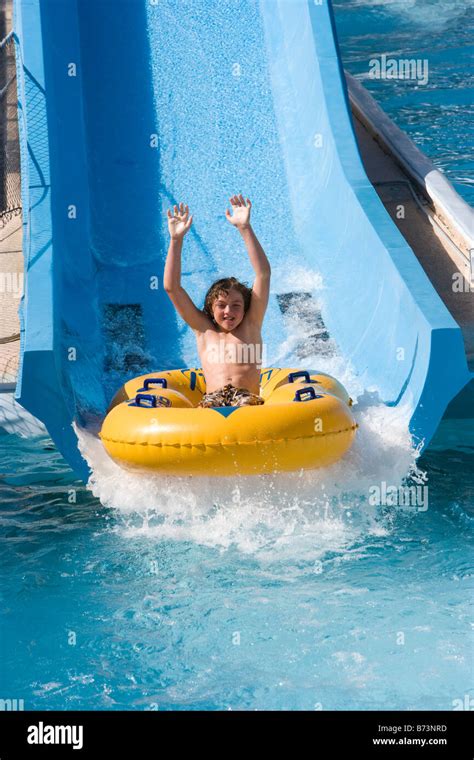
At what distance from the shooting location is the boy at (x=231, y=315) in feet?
12.9

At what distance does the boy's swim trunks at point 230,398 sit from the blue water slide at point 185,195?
1.82 ft

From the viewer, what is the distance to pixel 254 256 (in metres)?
3.96

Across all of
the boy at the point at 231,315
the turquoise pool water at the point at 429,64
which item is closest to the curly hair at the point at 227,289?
the boy at the point at 231,315

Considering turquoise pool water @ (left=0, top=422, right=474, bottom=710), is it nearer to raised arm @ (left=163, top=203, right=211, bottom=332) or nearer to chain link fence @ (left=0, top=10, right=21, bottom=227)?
raised arm @ (left=163, top=203, right=211, bottom=332)

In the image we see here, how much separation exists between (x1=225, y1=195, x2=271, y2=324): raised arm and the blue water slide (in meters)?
0.64

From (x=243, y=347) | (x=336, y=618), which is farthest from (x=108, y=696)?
(x=243, y=347)

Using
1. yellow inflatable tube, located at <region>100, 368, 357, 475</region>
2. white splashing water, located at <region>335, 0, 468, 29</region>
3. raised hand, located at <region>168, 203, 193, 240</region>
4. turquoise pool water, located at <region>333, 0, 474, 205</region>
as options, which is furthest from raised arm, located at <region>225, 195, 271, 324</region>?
white splashing water, located at <region>335, 0, 468, 29</region>

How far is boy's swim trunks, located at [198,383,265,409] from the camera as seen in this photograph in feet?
12.5

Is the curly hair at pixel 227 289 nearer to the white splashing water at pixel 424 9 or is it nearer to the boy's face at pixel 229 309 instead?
the boy's face at pixel 229 309

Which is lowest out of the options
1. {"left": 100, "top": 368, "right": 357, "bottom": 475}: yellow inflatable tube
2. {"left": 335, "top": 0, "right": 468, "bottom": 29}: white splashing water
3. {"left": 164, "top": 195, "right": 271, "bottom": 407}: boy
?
{"left": 100, "top": 368, "right": 357, "bottom": 475}: yellow inflatable tube

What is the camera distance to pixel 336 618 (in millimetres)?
3152

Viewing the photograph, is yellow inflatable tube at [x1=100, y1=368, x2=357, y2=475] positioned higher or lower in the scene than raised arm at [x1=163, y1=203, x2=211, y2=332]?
lower
